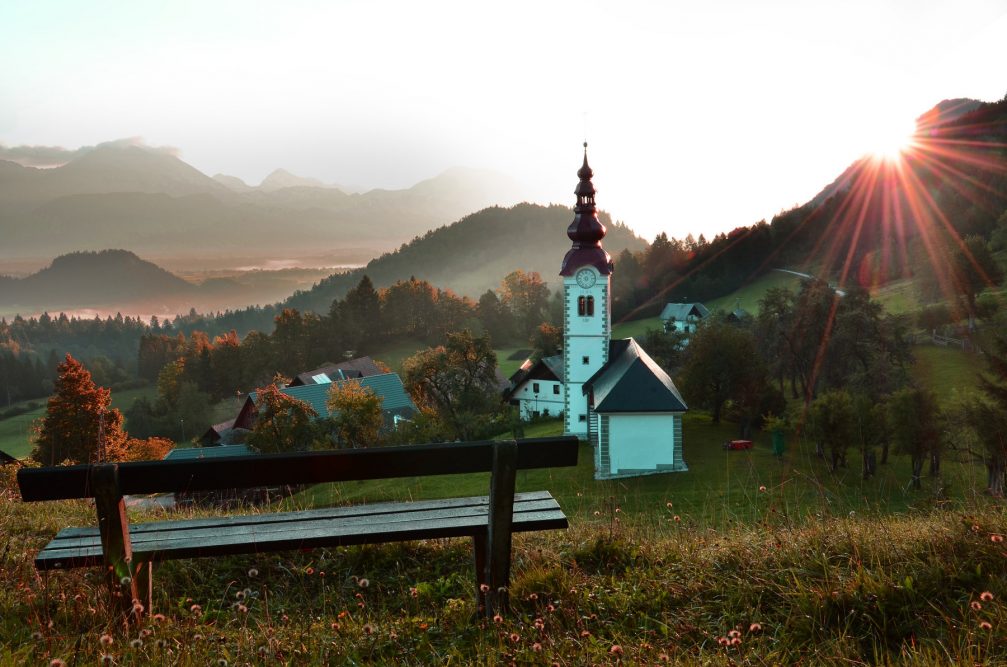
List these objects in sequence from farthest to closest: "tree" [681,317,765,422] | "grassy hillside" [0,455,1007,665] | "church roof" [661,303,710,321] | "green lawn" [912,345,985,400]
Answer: "church roof" [661,303,710,321] → "green lawn" [912,345,985,400] → "tree" [681,317,765,422] → "grassy hillside" [0,455,1007,665]

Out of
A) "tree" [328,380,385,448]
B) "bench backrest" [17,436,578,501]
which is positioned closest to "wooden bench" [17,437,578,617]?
"bench backrest" [17,436,578,501]

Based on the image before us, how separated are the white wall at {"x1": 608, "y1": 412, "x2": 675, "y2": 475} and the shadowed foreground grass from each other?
2073 cm

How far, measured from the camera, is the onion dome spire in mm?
32656

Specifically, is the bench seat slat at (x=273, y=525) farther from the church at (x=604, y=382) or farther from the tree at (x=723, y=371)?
the tree at (x=723, y=371)

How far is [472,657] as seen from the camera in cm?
318

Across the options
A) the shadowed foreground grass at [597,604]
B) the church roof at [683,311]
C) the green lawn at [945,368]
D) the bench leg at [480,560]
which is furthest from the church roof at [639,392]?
the church roof at [683,311]

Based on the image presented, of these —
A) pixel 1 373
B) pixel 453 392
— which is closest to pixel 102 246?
pixel 1 373

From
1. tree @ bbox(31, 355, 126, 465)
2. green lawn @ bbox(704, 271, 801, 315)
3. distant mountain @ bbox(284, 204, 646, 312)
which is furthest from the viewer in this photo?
distant mountain @ bbox(284, 204, 646, 312)

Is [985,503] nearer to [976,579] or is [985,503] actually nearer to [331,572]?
[976,579]

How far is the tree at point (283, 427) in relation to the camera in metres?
29.9

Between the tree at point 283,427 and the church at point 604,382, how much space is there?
12.1 metres

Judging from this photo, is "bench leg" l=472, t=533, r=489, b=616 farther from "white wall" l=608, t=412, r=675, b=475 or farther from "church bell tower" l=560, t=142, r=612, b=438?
"church bell tower" l=560, t=142, r=612, b=438

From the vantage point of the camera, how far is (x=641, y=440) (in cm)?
2555

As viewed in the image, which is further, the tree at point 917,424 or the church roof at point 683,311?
the church roof at point 683,311
